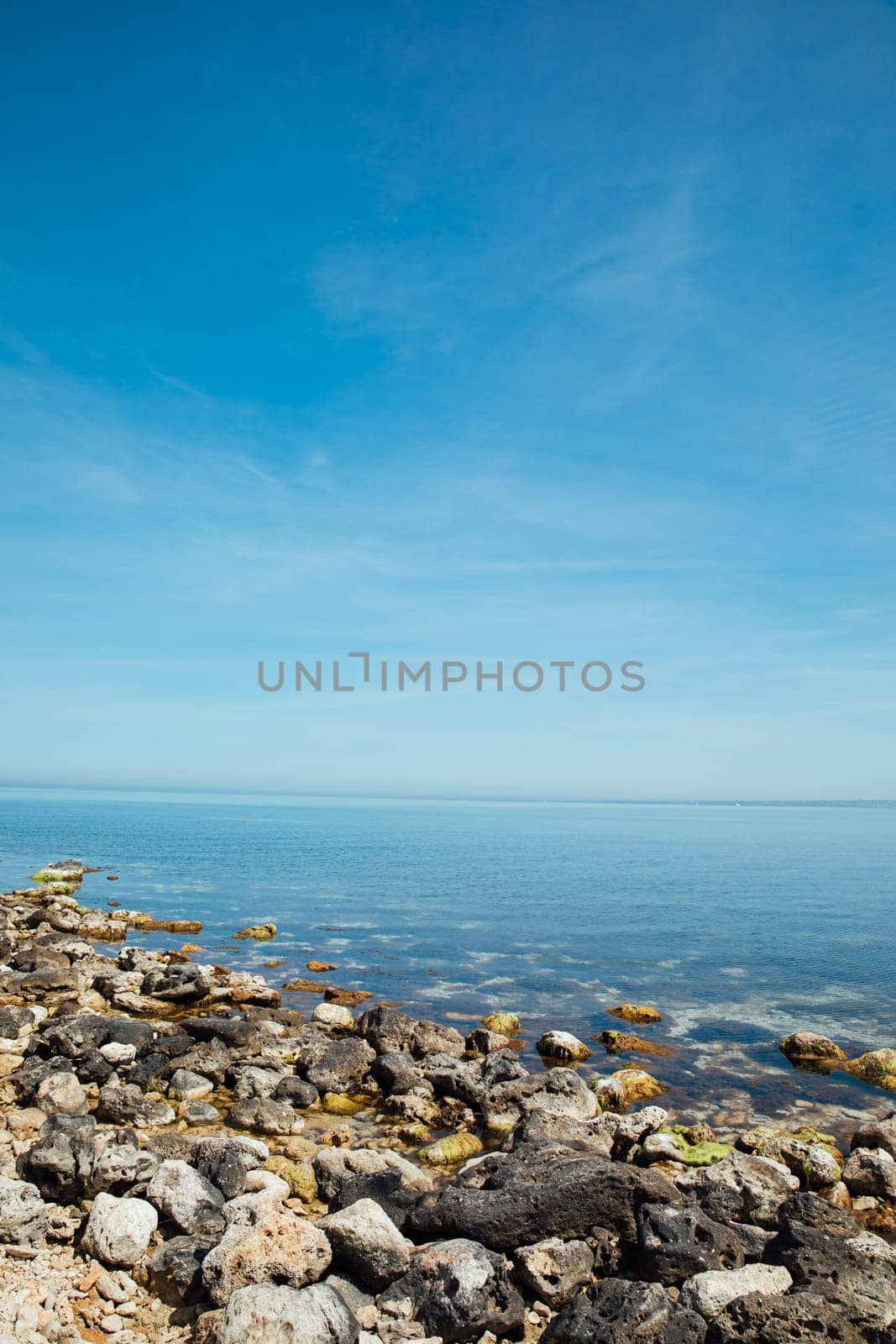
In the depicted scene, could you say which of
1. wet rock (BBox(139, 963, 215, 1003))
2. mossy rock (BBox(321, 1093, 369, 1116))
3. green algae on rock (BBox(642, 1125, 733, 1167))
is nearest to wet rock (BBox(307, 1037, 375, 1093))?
mossy rock (BBox(321, 1093, 369, 1116))

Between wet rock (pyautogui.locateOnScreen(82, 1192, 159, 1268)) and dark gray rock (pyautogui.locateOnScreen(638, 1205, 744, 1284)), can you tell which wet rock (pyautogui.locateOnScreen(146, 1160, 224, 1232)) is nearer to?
wet rock (pyautogui.locateOnScreen(82, 1192, 159, 1268))

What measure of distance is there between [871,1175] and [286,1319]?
456 inches

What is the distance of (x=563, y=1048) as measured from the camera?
2397cm

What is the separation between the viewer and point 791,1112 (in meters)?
20.4

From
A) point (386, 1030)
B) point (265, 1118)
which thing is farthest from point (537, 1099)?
point (386, 1030)

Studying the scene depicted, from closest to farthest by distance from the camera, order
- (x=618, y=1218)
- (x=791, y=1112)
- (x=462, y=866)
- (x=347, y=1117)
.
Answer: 1. (x=618, y=1218)
2. (x=347, y=1117)
3. (x=791, y=1112)
4. (x=462, y=866)

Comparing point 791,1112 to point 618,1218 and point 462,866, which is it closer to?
point 618,1218

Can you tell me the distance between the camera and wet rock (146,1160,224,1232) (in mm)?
12188

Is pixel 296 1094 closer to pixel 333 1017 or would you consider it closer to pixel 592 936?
pixel 333 1017

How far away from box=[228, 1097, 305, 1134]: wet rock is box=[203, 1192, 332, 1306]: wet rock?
6273mm

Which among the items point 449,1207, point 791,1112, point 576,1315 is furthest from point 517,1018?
point 576,1315

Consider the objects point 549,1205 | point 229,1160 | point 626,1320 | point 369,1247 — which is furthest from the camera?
point 229,1160

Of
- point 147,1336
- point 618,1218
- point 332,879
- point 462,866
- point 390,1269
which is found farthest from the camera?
point 462,866

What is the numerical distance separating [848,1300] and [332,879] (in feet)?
197
